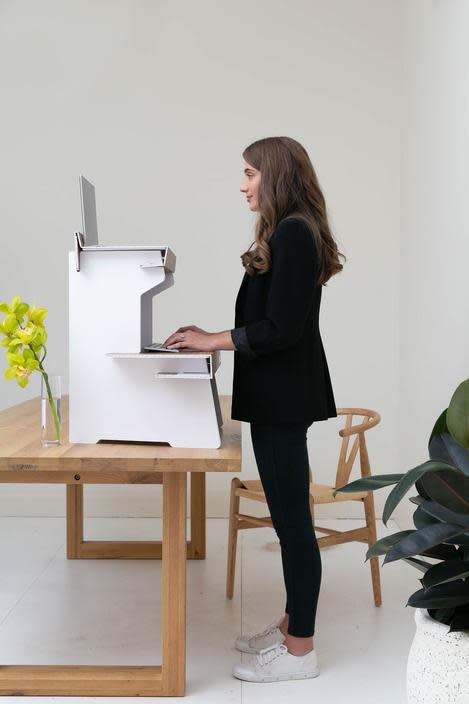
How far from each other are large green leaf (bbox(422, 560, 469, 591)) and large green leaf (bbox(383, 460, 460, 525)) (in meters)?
0.19

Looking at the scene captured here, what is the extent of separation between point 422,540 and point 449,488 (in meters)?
0.15

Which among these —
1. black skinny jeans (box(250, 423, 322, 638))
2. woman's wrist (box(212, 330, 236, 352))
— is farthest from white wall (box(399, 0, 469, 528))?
woman's wrist (box(212, 330, 236, 352))

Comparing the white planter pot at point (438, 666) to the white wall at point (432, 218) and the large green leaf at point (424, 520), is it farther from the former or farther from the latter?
the white wall at point (432, 218)

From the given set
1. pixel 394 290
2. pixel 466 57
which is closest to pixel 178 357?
pixel 466 57

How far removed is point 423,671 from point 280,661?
0.72 meters

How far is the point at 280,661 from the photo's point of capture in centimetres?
254

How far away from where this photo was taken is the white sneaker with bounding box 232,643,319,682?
8.30 feet

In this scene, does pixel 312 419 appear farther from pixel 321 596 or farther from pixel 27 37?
pixel 27 37

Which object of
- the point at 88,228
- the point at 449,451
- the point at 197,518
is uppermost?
the point at 88,228

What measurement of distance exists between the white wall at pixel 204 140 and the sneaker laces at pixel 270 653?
202 centimetres

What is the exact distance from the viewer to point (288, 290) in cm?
232

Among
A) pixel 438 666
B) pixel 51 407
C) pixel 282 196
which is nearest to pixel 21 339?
pixel 51 407

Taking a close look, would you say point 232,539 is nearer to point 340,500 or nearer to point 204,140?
point 340,500

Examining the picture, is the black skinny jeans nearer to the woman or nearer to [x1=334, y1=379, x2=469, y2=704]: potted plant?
the woman
